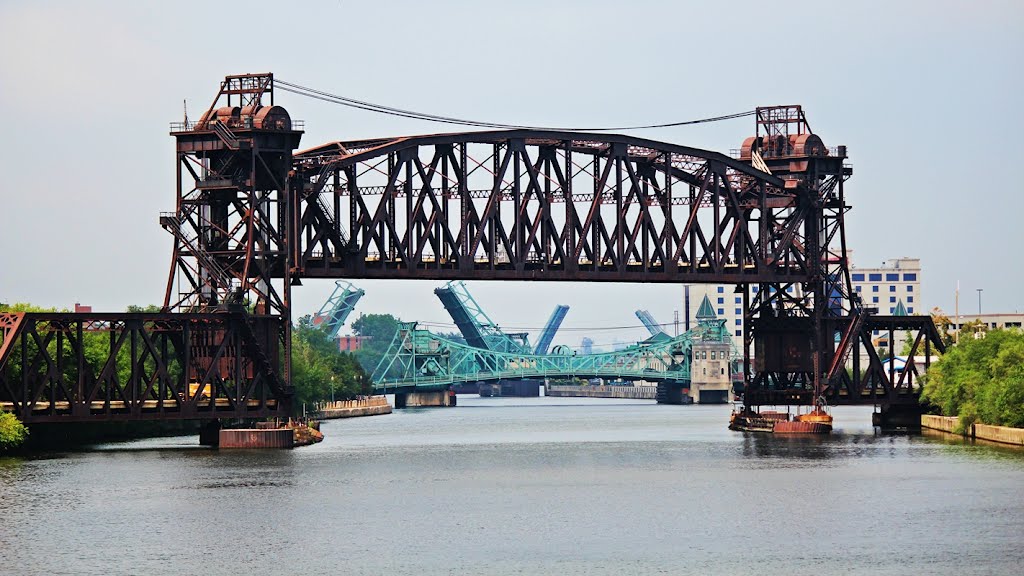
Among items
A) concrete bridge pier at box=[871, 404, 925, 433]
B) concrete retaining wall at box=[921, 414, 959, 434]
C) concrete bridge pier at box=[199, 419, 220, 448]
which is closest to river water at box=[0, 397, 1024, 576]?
concrete bridge pier at box=[199, 419, 220, 448]

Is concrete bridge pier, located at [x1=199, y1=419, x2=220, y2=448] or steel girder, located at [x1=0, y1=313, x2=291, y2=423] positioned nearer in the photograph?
steel girder, located at [x1=0, y1=313, x2=291, y2=423]

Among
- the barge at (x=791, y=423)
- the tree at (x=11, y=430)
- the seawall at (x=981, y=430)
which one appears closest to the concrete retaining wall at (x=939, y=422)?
the seawall at (x=981, y=430)

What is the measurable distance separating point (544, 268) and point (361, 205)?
529 inches

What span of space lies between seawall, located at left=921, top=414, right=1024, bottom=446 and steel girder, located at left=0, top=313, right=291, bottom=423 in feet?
140

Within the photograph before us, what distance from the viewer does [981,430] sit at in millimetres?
120000

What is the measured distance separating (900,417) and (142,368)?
57259mm

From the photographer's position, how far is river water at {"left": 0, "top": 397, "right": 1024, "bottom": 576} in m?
63.9

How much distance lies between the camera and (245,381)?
372 ft

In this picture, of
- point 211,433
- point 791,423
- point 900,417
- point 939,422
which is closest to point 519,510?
point 211,433

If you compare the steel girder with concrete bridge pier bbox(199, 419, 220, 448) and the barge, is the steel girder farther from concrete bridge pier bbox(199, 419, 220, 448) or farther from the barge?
the barge

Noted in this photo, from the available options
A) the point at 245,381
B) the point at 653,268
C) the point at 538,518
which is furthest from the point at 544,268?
the point at 538,518

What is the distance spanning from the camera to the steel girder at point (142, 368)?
105 meters

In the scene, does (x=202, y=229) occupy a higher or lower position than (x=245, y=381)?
higher

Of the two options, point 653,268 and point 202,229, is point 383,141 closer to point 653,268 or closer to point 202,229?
point 202,229
